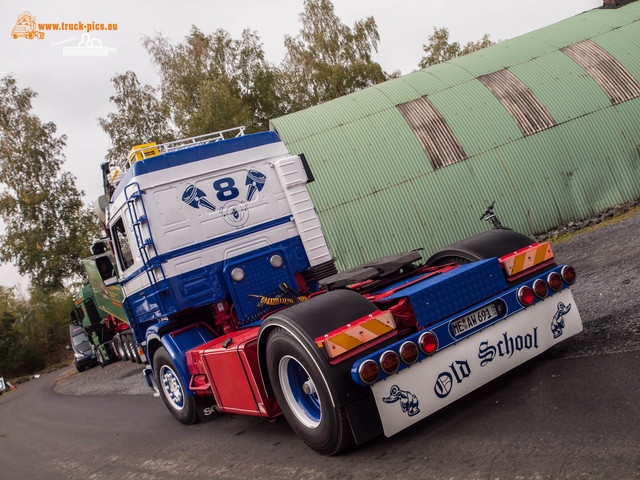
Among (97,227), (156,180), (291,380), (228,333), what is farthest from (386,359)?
(97,227)

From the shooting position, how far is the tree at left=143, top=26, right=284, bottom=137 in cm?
3531

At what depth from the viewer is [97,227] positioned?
38500 mm

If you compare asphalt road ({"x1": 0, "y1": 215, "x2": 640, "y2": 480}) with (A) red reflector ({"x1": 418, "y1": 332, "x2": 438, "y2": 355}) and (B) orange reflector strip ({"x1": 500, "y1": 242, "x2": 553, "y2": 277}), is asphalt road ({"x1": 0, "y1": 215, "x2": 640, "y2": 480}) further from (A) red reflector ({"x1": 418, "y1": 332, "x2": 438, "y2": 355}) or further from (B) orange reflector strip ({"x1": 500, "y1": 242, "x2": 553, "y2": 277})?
(B) orange reflector strip ({"x1": 500, "y1": 242, "x2": 553, "y2": 277})

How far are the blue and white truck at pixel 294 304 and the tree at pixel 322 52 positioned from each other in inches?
1482

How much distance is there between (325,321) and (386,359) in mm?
564

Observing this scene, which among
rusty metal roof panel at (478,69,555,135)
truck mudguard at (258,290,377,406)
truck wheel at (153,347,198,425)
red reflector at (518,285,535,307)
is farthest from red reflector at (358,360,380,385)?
rusty metal roof panel at (478,69,555,135)

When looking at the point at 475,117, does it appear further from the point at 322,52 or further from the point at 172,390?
the point at 322,52

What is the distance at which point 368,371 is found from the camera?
4047mm

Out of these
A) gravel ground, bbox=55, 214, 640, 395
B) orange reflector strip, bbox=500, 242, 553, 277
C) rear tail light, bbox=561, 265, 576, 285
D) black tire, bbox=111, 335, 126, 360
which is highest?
orange reflector strip, bbox=500, 242, 553, 277

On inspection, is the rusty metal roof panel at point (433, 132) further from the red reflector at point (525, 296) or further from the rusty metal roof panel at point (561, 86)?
the red reflector at point (525, 296)

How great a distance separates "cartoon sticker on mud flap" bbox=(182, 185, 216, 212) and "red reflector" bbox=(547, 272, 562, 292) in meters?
3.68

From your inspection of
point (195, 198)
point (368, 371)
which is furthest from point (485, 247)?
point (195, 198)

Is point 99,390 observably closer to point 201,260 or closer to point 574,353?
point 201,260

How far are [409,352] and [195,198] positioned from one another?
3464mm
